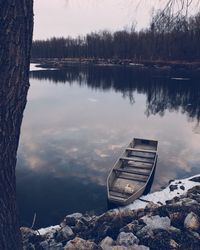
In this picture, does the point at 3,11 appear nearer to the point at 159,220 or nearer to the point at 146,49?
the point at 159,220

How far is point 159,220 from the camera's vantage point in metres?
6.70

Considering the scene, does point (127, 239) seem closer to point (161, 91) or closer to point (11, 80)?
point (11, 80)

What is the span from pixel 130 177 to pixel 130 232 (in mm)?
4632

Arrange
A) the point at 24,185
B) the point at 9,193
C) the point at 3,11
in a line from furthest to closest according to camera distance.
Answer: the point at 24,185, the point at 9,193, the point at 3,11

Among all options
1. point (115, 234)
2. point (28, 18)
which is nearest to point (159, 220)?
point (115, 234)

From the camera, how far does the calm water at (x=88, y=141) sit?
10.5 m

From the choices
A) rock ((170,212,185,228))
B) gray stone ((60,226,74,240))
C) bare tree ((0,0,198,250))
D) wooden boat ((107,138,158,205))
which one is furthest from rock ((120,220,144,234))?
bare tree ((0,0,198,250))

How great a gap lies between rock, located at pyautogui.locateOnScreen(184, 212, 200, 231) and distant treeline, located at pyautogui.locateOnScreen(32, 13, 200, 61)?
42.5 meters

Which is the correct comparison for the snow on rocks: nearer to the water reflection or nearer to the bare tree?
the bare tree

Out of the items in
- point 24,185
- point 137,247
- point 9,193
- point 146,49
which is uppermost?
point 146,49

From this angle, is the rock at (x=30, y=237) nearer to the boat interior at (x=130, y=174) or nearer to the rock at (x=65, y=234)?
the rock at (x=65, y=234)

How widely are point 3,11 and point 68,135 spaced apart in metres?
15.2

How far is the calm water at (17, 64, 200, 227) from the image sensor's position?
10516 millimetres

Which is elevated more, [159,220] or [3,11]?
[3,11]
